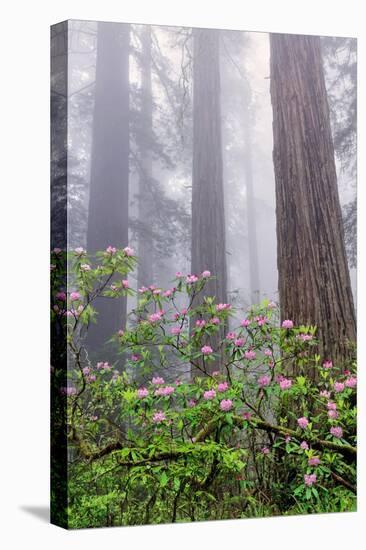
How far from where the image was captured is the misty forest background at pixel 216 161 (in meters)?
5.80

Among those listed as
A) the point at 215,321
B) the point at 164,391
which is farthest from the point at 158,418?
the point at 215,321

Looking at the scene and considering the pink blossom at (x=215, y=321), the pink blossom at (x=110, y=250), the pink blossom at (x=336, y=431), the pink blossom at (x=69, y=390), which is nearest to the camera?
the pink blossom at (x=69, y=390)

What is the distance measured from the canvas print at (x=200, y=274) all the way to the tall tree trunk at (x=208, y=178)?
0.4 inches

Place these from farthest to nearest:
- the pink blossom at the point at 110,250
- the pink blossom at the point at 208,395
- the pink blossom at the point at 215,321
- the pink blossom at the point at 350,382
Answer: the pink blossom at the point at 350,382, the pink blossom at the point at 215,321, the pink blossom at the point at 208,395, the pink blossom at the point at 110,250

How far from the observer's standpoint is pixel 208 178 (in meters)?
6.19

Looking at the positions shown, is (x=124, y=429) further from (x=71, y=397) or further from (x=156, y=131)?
(x=156, y=131)

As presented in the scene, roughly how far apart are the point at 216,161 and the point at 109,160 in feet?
2.62

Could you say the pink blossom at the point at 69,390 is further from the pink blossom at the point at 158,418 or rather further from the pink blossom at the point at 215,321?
the pink blossom at the point at 215,321

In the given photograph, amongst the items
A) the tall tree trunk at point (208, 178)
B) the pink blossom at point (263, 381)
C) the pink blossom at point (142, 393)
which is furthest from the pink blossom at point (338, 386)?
the pink blossom at point (142, 393)

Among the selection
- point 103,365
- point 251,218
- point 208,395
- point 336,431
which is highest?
point 251,218

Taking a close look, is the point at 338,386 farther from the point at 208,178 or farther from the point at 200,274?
the point at 208,178

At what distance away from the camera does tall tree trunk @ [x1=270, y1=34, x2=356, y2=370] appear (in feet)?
21.0

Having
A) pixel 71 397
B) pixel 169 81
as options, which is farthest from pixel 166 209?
pixel 71 397

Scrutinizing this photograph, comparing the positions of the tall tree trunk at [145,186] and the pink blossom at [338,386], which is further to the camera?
the pink blossom at [338,386]
